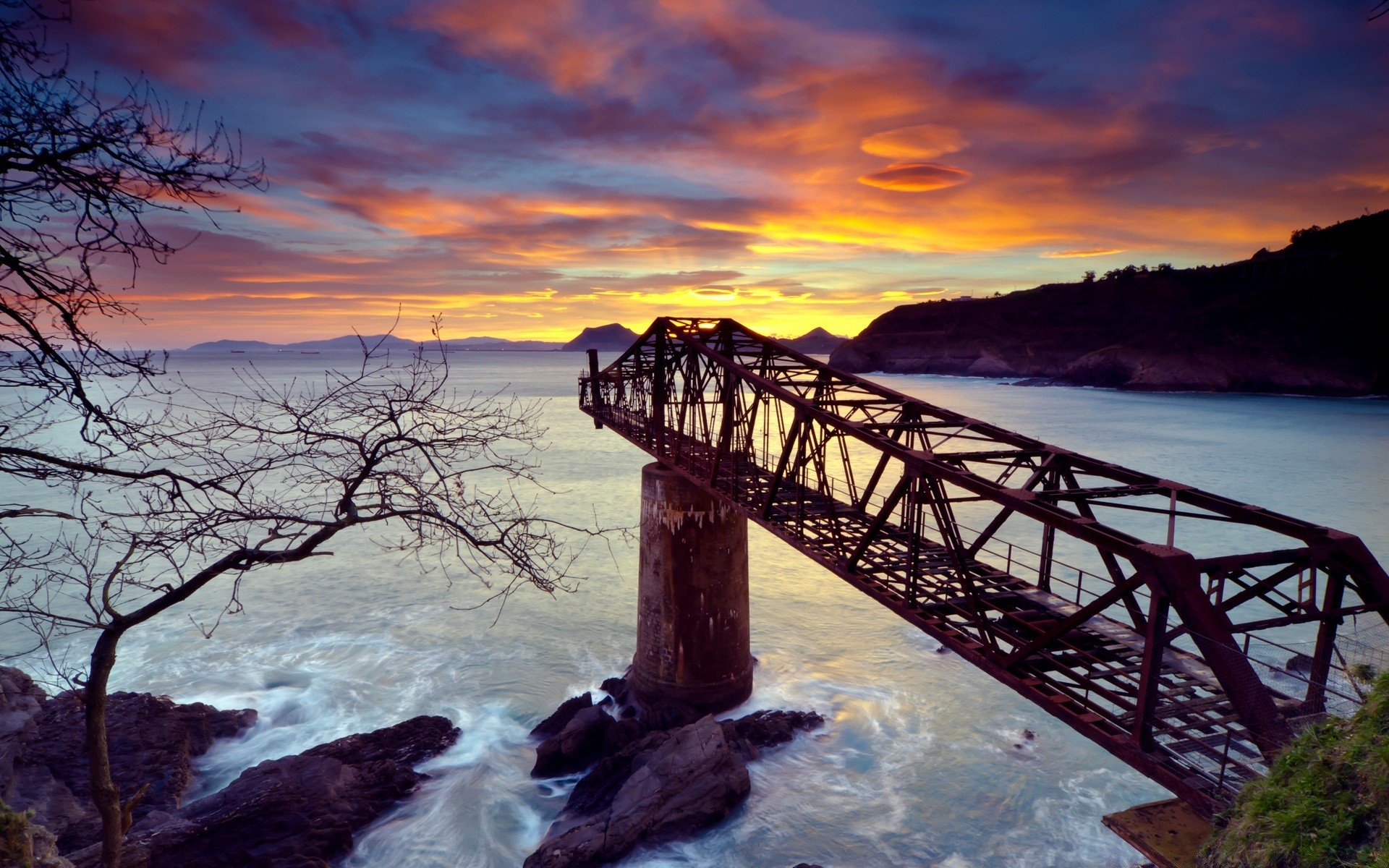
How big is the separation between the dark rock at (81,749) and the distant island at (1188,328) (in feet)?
386

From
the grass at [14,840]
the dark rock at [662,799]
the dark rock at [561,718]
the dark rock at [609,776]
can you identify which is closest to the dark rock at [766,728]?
the dark rock at [662,799]

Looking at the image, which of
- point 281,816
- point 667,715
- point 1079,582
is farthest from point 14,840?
point 1079,582

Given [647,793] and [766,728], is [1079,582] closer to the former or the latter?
[766,728]

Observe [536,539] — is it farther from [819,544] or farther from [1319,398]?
[1319,398]

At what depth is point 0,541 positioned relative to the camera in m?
32.4

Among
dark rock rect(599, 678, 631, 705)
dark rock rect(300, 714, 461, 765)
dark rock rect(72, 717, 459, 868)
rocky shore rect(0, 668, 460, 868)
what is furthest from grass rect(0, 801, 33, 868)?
dark rock rect(599, 678, 631, 705)

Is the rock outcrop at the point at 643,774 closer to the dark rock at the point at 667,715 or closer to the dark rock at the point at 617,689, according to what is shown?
the dark rock at the point at 667,715

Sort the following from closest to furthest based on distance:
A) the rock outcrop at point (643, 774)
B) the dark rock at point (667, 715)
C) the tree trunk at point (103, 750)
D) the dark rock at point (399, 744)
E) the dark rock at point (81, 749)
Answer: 1. the tree trunk at point (103, 750)
2. the dark rock at point (81, 749)
3. the rock outcrop at point (643, 774)
4. the dark rock at point (399, 744)
5. the dark rock at point (667, 715)

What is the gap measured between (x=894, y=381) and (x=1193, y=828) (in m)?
141

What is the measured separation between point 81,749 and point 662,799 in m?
11.6

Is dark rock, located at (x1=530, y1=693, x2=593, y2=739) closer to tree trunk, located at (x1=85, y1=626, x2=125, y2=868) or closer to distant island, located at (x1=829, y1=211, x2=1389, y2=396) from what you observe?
tree trunk, located at (x1=85, y1=626, x2=125, y2=868)

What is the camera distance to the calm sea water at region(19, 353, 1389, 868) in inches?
575

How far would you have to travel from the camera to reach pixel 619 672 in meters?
22.1

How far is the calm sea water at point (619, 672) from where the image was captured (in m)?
14.6
